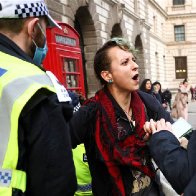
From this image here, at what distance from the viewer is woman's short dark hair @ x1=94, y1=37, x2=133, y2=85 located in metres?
2.75

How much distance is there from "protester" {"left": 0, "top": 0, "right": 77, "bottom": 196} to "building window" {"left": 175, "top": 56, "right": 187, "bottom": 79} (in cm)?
3840

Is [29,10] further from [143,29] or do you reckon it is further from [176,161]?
[143,29]

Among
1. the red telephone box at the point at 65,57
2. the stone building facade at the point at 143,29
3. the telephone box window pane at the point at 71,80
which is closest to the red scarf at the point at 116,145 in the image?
the red telephone box at the point at 65,57

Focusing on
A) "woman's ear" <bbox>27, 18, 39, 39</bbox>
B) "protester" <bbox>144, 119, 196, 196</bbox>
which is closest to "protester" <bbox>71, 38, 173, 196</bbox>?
"protester" <bbox>144, 119, 196, 196</bbox>

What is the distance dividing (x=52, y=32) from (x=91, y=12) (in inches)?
344

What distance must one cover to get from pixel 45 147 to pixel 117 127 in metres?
1.11

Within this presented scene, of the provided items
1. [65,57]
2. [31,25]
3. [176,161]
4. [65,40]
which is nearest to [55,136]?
[31,25]

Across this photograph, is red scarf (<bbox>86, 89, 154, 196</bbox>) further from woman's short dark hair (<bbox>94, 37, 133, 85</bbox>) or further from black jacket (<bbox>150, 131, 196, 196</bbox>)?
black jacket (<bbox>150, 131, 196, 196</bbox>)

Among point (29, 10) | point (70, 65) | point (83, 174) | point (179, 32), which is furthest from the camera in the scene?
point (179, 32)

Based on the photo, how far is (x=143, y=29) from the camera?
81.8ft

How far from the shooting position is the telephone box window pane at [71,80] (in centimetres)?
613

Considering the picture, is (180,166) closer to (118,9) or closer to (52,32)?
(52,32)

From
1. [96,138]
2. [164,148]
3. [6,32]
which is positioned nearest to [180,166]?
[164,148]

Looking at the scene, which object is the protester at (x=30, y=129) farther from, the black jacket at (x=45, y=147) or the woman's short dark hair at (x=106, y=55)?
the woman's short dark hair at (x=106, y=55)
